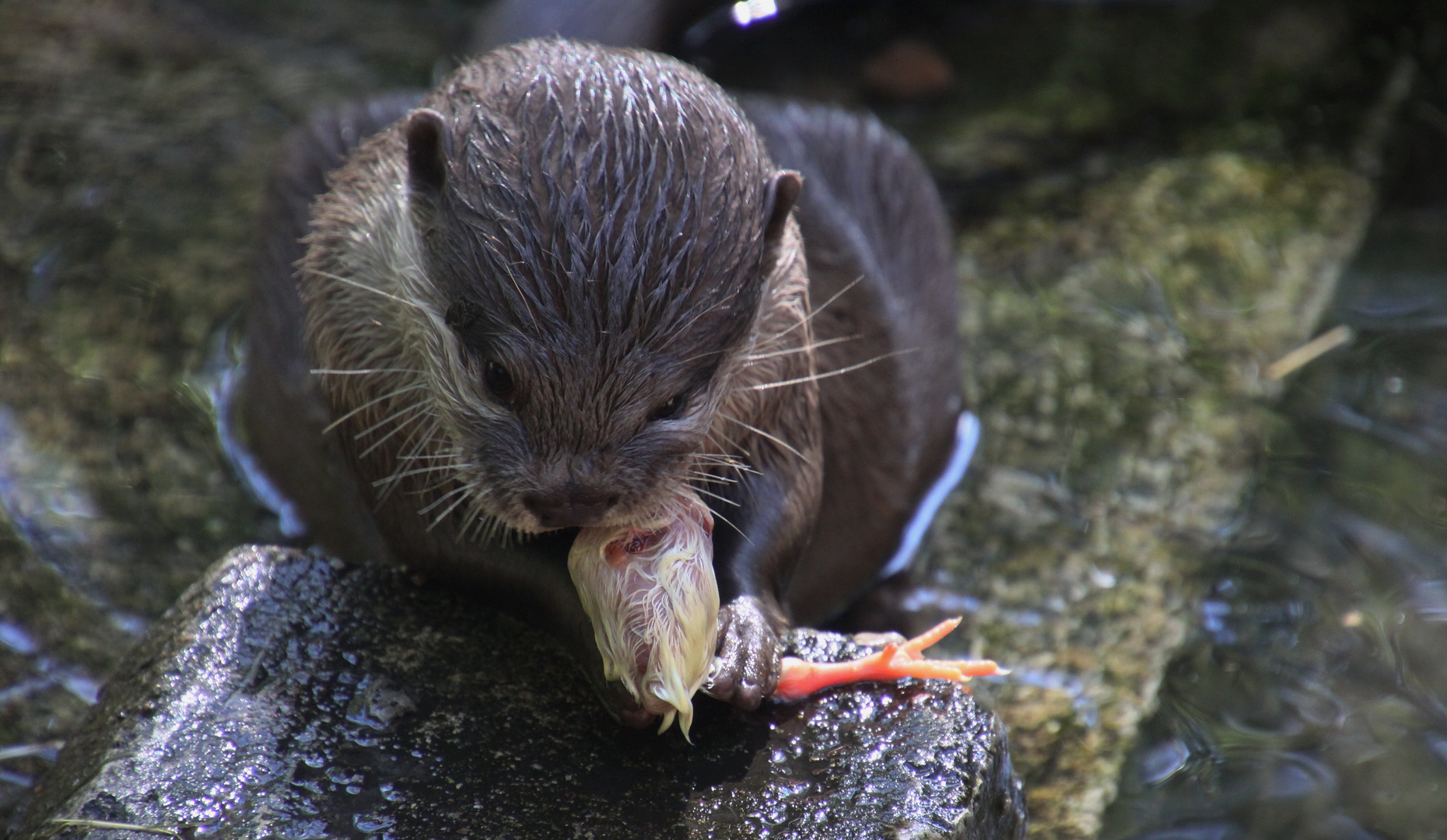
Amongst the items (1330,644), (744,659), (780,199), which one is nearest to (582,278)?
(780,199)

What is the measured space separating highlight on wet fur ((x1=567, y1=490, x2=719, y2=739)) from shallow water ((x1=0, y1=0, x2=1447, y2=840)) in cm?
105

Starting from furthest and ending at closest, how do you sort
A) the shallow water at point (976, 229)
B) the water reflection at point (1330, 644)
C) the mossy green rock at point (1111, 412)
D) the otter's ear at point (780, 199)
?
the mossy green rock at point (1111, 412) → the shallow water at point (976, 229) → the water reflection at point (1330, 644) → the otter's ear at point (780, 199)

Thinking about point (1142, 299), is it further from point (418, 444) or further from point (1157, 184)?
point (418, 444)

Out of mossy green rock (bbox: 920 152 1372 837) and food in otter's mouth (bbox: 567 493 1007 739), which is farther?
mossy green rock (bbox: 920 152 1372 837)

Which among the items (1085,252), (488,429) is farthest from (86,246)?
(1085,252)

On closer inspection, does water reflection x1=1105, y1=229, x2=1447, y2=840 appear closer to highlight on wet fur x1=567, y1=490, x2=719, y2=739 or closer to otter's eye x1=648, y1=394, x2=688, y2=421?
highlight on wet fur x1=567, y1=490, x2=719, y2=739

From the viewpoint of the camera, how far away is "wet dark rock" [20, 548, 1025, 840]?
1923mm

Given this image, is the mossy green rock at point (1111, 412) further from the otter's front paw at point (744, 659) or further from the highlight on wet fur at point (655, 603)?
the highlight on wet fur at point (655, 603)

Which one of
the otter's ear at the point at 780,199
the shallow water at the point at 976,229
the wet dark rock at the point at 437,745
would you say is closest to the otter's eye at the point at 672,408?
the otter's ear at the point at 780,199

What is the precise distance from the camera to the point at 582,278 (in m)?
1.94

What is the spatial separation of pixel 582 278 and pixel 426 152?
38cm

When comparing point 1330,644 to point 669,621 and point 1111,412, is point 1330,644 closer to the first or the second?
point 1111,412

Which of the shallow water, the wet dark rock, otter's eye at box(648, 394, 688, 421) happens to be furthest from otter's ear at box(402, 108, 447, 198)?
the shallow water

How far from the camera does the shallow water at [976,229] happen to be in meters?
2.74
